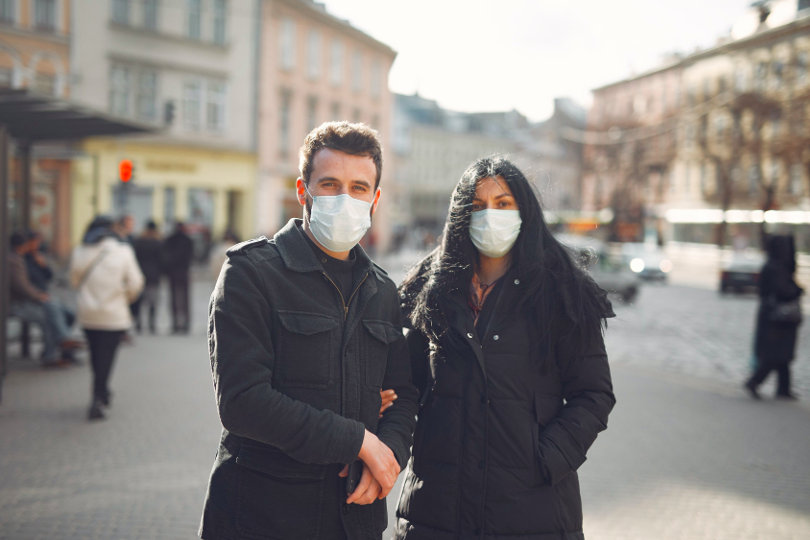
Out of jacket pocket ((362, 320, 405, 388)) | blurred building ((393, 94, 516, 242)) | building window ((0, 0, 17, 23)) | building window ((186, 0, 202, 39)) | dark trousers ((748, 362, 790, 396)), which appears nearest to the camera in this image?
jacket pocket ((362, 320, 405, 388))

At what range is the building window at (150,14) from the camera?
32875 mm

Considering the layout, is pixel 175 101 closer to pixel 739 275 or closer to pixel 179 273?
pixel 179 273

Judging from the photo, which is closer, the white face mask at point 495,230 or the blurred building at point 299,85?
the white face mask at point 495,230

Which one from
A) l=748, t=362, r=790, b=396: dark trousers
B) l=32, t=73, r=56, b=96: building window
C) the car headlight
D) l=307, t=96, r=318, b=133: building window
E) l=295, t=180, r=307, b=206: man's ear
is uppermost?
l=307, t=96, r=318, b=133: building window

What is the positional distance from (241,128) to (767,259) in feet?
102

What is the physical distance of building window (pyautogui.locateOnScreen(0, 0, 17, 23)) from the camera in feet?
94.1

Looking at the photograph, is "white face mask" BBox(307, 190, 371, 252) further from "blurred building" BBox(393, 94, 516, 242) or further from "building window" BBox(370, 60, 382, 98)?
"blurred building" BBox(393, 94, 516, 242)

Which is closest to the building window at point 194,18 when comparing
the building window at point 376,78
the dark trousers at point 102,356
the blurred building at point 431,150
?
the building window at point 376,78

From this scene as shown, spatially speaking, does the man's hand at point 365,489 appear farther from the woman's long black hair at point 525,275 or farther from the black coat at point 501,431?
the woman's long black hair at point 525,275

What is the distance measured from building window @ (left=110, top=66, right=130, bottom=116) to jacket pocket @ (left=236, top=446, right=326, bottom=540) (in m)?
32.1

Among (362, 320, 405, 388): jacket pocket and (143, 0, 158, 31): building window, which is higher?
(143, 0, 158, 31): building window

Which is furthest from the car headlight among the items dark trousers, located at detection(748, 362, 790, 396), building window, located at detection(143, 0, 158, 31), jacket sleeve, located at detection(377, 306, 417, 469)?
jacket sleeve, located at detection(377, 306, 417, 469)

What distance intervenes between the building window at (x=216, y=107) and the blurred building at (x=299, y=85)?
2189 millimetres

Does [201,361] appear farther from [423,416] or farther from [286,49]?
[286,49]
